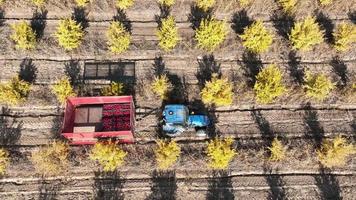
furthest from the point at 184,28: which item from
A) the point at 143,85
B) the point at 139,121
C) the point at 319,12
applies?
the point at 319,12

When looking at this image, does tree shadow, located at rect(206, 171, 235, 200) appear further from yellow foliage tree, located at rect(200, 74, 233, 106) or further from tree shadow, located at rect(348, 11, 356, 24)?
tree shadow, located at rect(348, 11, 356, 24)

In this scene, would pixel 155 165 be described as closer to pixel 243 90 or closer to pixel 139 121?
pixel 139 121

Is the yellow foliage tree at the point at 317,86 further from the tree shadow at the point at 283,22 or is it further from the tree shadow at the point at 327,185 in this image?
the tree shadow at the point at 327,185

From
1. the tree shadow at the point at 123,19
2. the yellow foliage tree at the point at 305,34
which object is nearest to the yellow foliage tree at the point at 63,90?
the tree shadow at the point at 123,19

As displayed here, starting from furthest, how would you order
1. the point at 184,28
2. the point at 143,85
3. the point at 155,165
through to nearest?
the point at 184,28 < the point at 143,85 < the point at 155,165

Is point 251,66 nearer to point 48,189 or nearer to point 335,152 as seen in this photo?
point 335,152

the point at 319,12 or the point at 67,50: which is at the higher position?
the point at 319,12

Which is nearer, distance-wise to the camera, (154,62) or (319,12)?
(154,62)
